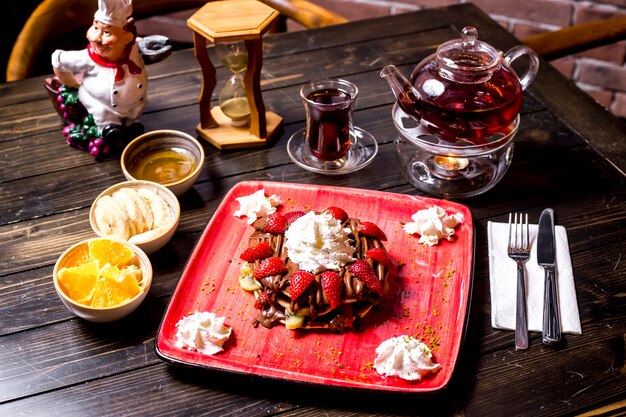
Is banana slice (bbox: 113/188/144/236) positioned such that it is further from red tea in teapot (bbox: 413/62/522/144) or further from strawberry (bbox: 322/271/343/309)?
red tea in teapot (bbox: 413/62/522/144)

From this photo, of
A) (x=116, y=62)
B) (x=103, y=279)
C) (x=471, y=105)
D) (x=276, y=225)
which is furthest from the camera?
(x=116, y=62)

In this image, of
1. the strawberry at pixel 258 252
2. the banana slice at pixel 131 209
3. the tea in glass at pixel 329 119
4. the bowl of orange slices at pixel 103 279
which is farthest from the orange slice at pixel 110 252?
the tea in glass at pixel 329 119

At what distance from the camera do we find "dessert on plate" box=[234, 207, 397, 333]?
122 centimetres

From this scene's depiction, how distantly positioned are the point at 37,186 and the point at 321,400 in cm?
90

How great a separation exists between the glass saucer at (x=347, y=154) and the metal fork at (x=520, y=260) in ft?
1.26

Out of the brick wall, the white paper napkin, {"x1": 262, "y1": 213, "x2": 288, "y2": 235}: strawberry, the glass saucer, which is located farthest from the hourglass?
the brick wall

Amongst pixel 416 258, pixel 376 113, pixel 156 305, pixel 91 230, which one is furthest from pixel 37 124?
pixel 416 258

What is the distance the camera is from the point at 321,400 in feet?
3.77

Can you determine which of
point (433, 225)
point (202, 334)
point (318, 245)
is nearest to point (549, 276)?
point (433, 225)

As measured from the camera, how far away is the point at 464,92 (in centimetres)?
147

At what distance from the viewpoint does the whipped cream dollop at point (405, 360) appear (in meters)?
1.14

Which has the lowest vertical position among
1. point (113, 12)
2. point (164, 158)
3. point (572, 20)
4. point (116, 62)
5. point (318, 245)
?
point (572, 20)

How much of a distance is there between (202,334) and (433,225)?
0.53 meters

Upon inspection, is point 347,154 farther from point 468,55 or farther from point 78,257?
point 78,257
